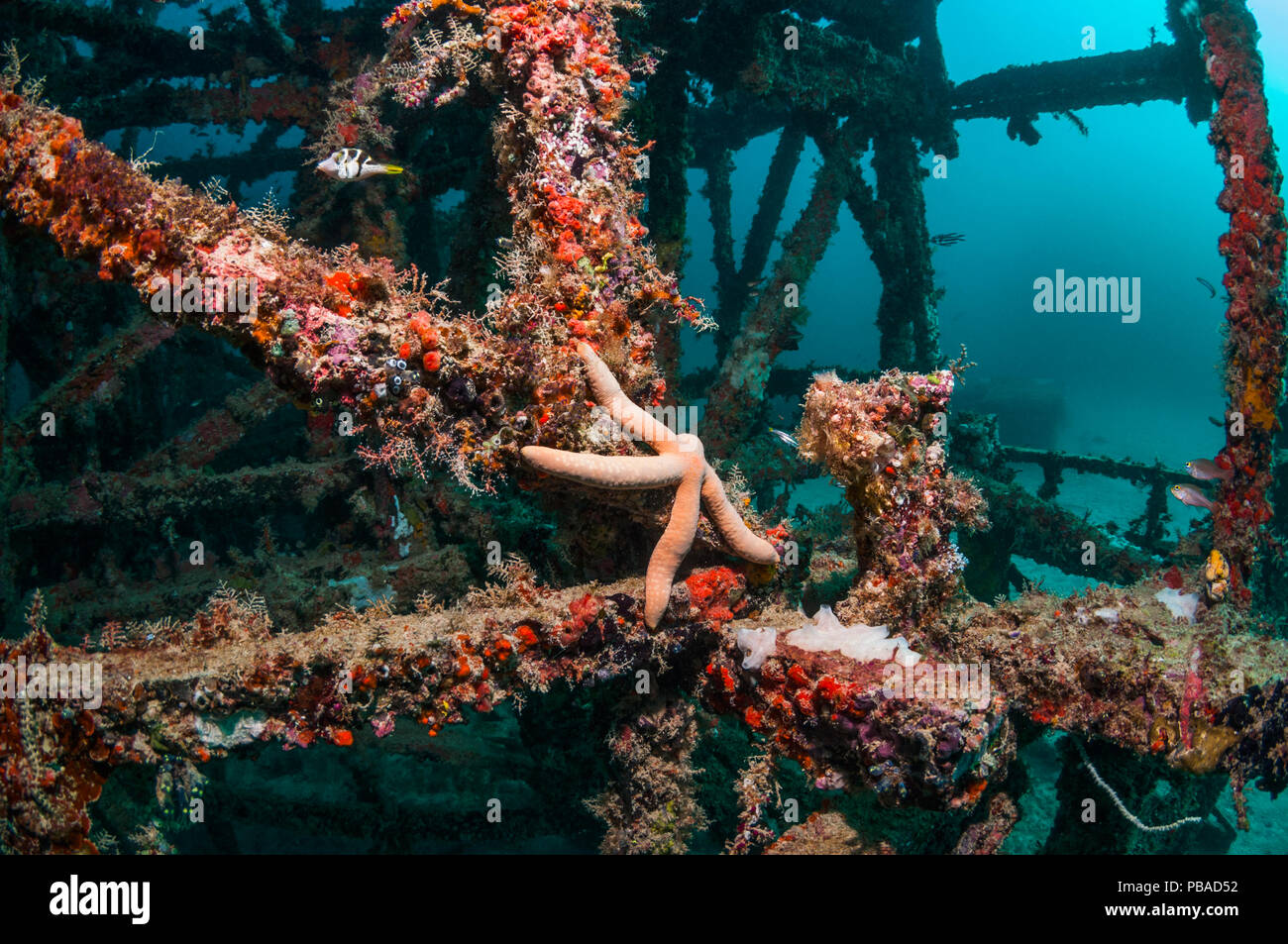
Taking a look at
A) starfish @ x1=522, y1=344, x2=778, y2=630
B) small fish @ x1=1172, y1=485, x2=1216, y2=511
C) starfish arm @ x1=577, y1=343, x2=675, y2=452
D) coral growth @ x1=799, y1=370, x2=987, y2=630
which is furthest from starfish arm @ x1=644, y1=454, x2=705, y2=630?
small fish @ x1=1172, y1=485, x2=1216, y2=511

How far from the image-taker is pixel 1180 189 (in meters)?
106

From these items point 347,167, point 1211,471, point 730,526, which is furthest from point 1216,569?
point 347,167

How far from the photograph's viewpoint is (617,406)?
3.44m

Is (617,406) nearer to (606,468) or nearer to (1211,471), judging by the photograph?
(606,468)

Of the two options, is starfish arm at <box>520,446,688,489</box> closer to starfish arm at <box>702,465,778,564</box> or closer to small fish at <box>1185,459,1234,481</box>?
starfish arm at <box>702,465,778,564</box>

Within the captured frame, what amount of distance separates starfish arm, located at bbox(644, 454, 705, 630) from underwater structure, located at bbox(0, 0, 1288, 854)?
0.02 metres

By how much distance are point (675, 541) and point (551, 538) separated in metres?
1.26

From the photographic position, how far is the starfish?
10.5 feet

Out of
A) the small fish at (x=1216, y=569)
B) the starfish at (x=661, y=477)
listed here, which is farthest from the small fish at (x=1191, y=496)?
the starfish at (x=661, y=477)

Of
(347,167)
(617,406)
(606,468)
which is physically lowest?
(606,468)

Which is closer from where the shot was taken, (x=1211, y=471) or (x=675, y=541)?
(x=675, y=541)

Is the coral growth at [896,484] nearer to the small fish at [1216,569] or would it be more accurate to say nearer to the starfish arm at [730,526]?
the starfish arm at [730,526]

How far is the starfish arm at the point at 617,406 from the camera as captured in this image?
3340 mm

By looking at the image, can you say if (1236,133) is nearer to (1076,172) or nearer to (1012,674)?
(1012,674)
